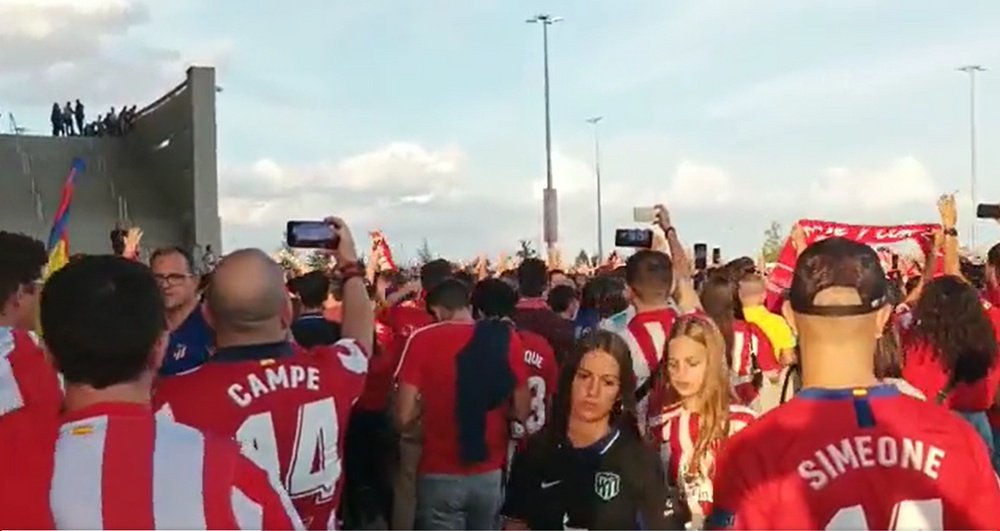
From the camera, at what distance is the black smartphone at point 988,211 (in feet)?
27.7

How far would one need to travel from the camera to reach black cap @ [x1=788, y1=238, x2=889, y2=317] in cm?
290

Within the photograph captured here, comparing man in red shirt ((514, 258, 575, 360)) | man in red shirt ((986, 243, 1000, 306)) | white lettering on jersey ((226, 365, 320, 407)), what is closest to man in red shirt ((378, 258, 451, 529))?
man in red shirt ((514, 258, 575, 360))

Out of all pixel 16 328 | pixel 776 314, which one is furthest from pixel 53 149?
pixel 16 328

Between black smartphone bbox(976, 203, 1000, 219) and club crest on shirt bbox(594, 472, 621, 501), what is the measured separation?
4.92 m

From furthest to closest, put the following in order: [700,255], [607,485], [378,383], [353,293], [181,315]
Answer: [700,255] → [378,383] → [181,315] → [607,485] → [353,293]

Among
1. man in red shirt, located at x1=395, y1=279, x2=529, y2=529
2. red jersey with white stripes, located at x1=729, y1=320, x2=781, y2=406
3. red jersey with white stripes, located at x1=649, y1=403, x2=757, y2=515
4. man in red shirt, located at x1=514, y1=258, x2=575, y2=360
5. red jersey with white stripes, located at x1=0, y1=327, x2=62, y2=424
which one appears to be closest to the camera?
red jersey with white stripes, located at x1=0, y1=327, x2=62, y2=424

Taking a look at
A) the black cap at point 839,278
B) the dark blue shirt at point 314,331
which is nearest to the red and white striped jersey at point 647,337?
the dark blue shirt at point 314,331

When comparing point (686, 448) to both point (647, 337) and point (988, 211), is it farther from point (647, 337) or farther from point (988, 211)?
point (988, 211)

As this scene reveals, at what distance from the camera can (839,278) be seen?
115 inches

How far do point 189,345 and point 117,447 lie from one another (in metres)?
2.72

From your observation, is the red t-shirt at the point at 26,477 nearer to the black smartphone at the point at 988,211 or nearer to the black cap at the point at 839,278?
the black cap at the point at 839,278

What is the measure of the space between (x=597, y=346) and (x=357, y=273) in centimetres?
105

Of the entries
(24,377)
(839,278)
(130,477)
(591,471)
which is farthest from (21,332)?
(839,278)

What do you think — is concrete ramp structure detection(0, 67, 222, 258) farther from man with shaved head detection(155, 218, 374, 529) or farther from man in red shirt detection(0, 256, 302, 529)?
man in red shirt detection(0, 256, 302, 529)
